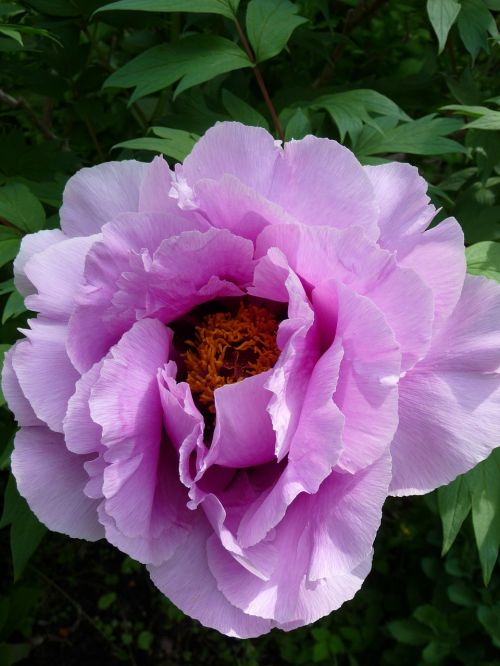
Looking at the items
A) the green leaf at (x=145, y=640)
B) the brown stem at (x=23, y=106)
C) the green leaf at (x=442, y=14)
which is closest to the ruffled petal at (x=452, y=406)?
the green leaf at (x=442, y=14)

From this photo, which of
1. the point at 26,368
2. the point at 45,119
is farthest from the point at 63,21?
the point at 26,368

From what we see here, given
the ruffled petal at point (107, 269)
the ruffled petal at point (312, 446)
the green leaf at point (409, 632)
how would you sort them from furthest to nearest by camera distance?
the green leaf at point (409, 632), the ruffled petal at point (107, 269), the ruffled petal at point (312, 446)

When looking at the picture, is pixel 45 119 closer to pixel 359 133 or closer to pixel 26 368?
pixel 359 133

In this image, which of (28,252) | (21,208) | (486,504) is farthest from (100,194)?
(486,504)

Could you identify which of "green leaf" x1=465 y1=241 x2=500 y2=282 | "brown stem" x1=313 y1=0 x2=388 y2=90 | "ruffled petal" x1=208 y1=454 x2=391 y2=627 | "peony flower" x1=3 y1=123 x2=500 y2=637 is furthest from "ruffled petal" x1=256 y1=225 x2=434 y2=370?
"brown stem" x1=313 y1=0 x2=388 y2=90

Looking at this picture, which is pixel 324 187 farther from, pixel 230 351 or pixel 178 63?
pixel 178 63

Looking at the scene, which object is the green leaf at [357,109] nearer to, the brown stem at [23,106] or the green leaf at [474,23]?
the green leaf at [474,23]
